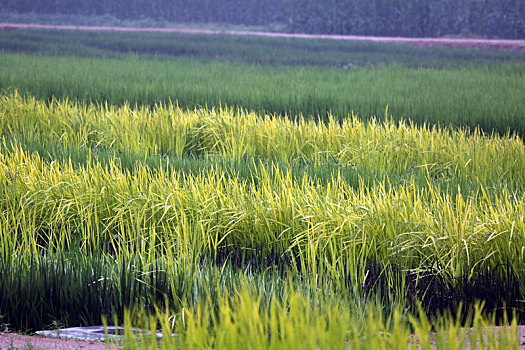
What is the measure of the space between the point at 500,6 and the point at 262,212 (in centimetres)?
2340

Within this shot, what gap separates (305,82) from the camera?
980cm

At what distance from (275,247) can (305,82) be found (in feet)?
22.8

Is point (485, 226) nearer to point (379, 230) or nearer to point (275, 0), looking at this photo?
point (379, 230)

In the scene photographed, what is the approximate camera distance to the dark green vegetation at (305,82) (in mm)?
7629

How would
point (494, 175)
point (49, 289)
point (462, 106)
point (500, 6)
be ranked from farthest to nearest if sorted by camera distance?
point (500, 6) → point (462, 106) → point (494, 175) → point (49, 289)

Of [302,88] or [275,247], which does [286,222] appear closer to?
[275,247]

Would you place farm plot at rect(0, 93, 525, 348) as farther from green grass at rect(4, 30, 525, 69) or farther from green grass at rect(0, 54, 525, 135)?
green grass at rect(4, 30, 525, 69)

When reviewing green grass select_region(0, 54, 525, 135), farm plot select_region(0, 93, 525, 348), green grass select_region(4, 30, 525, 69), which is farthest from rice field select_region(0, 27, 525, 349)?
green grass select_region(4, 30, 525, 69)

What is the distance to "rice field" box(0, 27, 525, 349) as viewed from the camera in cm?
172

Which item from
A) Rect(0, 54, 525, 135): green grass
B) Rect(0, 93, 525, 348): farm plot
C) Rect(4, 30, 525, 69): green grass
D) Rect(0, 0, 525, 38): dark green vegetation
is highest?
Rect(0, 0, 525, 38): dark green vegetation

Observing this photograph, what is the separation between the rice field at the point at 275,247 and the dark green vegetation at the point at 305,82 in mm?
1317

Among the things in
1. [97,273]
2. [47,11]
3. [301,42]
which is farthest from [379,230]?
[47,11]

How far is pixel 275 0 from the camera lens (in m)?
32.7

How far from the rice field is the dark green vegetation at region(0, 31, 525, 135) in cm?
132
